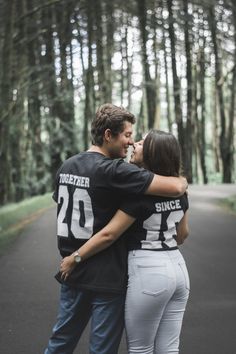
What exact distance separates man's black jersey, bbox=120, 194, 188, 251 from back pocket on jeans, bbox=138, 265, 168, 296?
4.1 inches

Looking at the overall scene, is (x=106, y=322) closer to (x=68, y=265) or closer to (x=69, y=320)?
(x=69, y=320)

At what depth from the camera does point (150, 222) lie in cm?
317

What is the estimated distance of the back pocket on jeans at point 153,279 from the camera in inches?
123

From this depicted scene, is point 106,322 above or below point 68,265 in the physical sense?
below

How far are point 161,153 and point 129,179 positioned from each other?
24 centimetres

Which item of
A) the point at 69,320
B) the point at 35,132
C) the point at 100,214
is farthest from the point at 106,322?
the point at 35,132

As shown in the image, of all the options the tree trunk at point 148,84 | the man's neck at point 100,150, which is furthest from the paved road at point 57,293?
the tree trunk at point 148,84

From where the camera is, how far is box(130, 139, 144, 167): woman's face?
331 centimetres

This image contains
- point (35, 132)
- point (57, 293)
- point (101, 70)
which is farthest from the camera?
point (101, 70)

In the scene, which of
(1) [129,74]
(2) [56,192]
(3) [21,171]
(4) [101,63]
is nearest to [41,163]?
(3) [21,171]

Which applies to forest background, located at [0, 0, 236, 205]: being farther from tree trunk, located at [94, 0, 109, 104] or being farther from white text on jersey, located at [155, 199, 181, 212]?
white text on jersey, located at [155, 199, 181, 212]

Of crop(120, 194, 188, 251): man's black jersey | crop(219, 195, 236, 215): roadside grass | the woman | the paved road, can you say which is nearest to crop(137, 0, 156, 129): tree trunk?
crop(219, 195, 236, 215): roadside grass

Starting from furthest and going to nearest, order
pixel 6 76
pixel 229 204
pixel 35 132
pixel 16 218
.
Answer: pixel 35 132
pixel 229 204
pixel 6 76
pixel 16 218

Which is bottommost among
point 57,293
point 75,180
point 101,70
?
point 57,293
